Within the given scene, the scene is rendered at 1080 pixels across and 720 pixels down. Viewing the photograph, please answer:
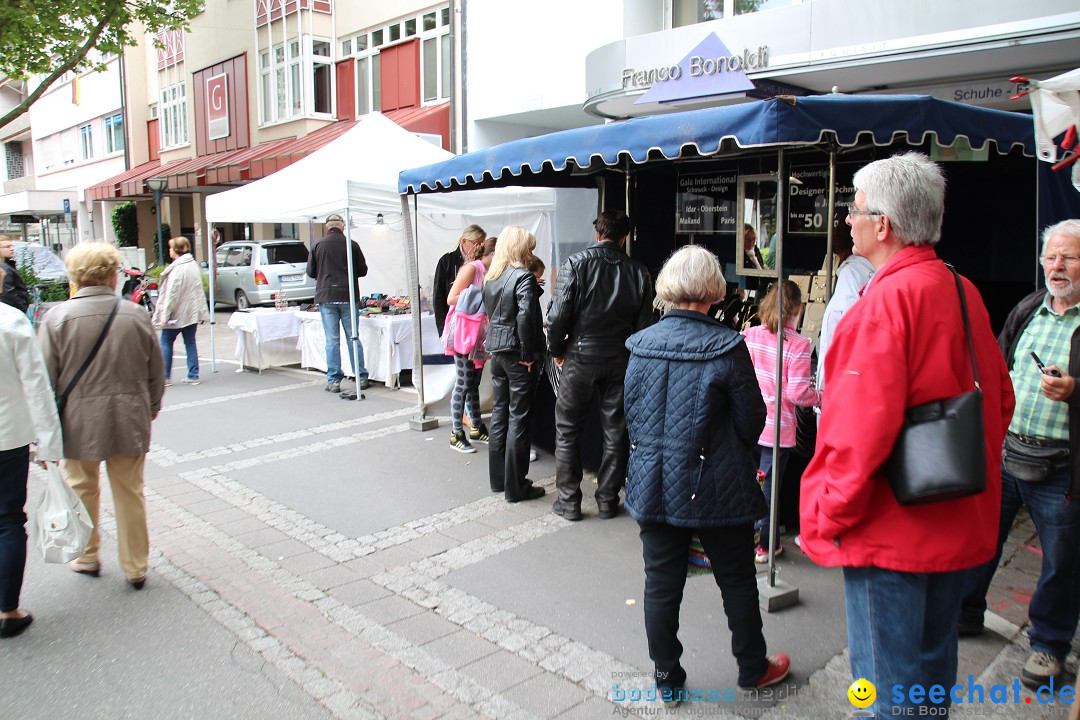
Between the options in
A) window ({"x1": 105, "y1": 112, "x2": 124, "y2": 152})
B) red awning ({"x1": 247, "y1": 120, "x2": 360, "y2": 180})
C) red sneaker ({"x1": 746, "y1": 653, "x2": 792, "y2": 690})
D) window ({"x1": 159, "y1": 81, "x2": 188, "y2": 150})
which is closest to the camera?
red sneaker ({"x1": 746, "y1": 653, "x2": 792, "y2": 690})

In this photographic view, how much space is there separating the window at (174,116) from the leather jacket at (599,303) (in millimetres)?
26156

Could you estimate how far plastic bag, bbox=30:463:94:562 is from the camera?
3854mm

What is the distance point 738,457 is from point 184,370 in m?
10.0

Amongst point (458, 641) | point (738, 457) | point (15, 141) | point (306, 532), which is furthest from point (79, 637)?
point (15, 141)

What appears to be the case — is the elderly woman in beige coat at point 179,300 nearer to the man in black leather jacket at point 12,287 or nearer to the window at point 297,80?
the man in black leather jacket at point 12,287

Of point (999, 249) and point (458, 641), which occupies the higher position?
point (999, 249)

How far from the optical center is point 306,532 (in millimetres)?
5039

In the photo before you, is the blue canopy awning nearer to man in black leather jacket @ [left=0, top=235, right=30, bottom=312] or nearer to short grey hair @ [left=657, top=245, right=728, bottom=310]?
short grey hair @ [left=657, top=245, right=728, bottom=310]

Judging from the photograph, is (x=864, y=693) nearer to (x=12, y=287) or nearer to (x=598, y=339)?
(x=598, y=339)

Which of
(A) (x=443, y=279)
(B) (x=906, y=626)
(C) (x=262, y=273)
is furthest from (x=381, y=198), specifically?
(C) (x=262, y=273)

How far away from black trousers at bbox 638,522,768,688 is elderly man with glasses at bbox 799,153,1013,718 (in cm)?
63

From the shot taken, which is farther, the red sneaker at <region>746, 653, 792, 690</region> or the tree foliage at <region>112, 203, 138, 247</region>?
the tree foliage at <region>112, 203, 138, 247</region>

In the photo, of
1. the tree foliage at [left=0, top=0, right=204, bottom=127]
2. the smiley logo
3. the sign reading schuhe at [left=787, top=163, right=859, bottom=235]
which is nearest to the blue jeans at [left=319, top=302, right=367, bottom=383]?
the sign reading schuhe at [left=787, top=163, right=859, bottom=235]

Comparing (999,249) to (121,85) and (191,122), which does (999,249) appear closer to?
(191,122)
